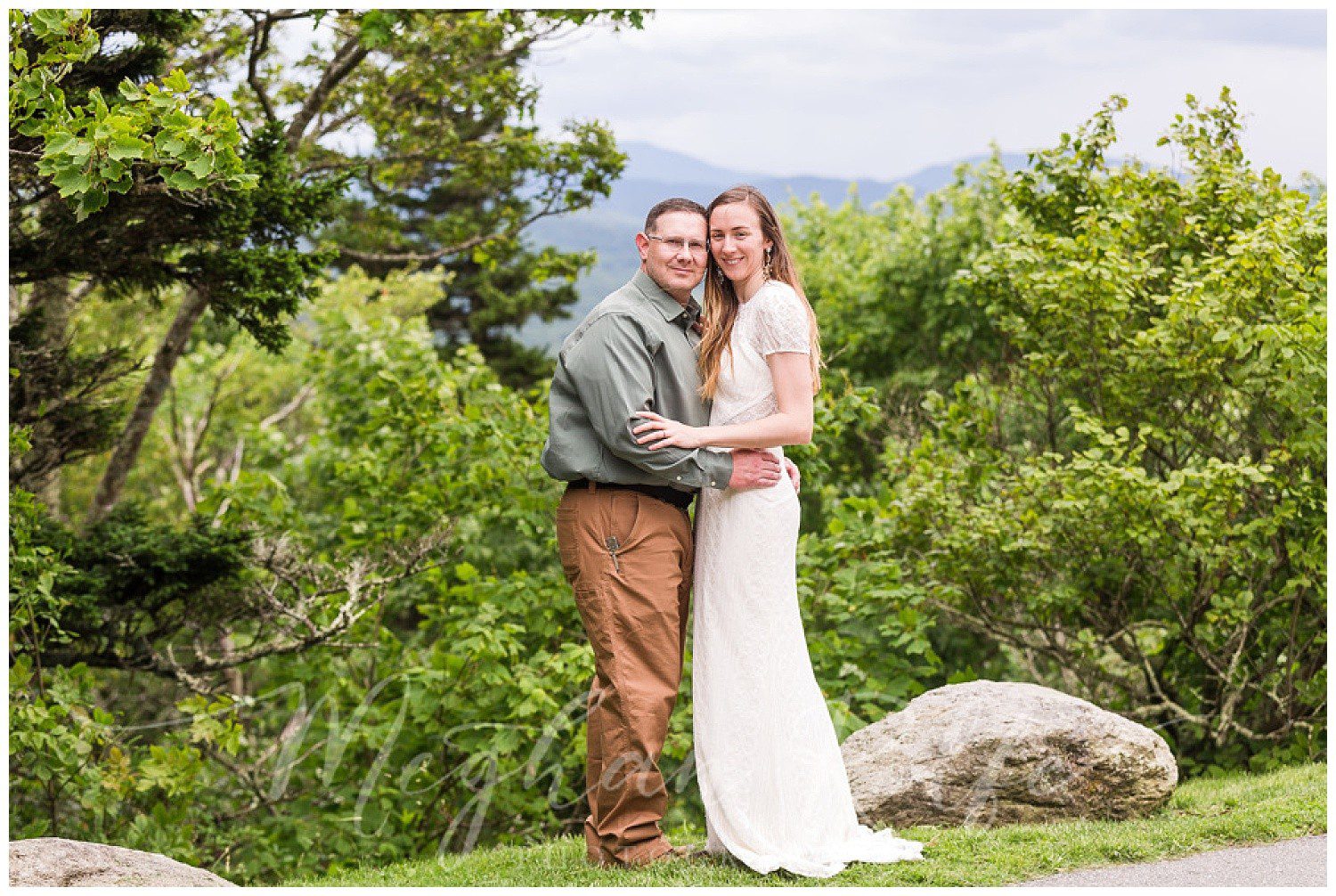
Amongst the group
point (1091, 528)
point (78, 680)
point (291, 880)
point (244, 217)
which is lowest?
point (291, 880)

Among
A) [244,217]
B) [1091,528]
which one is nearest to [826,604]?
[1091,528]

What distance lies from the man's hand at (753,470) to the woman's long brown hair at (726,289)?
281mm

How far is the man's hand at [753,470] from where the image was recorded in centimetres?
503

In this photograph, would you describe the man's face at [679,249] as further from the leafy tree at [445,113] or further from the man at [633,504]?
the leafy tree at [445,113]

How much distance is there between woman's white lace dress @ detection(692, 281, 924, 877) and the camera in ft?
16.4

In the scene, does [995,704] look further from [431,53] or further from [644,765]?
[431,53]

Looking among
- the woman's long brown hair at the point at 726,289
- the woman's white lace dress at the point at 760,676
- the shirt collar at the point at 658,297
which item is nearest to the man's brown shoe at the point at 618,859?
the woman's white lace dress at the point at 760,676

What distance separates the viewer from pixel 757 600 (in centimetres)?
509

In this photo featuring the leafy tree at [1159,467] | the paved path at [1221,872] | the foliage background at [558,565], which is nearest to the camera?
the paved path at [1221,872]

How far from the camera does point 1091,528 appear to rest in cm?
849

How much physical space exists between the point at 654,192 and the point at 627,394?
1470 mm

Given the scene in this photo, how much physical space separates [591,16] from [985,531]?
5.24m

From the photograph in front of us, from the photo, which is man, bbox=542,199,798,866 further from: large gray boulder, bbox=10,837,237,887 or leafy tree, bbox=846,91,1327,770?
leafy tree, bbox=846,91,1327,770

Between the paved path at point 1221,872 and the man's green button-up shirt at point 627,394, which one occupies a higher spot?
the man's green button-up shirt at point 627,394
